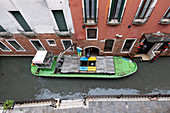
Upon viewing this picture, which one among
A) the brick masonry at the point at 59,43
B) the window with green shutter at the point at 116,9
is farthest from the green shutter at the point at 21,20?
the window with green shutter at the point at 116,9

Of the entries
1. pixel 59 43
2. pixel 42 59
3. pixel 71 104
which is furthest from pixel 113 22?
pixel 71 104

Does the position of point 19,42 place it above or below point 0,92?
above

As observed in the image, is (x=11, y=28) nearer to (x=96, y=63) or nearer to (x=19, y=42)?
(x=19, y=42)

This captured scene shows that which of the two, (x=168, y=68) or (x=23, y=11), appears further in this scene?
(x=168, y=68)

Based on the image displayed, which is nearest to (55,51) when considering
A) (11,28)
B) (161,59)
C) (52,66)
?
(52,66)

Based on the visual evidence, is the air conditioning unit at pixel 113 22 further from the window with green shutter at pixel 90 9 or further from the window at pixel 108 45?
the window at pixel 108 45

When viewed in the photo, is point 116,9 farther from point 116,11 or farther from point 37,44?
point 37,44

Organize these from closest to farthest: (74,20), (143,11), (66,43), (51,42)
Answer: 1. (143,11)
2. (74,20)
3. (66,43)
4. (51,42)
